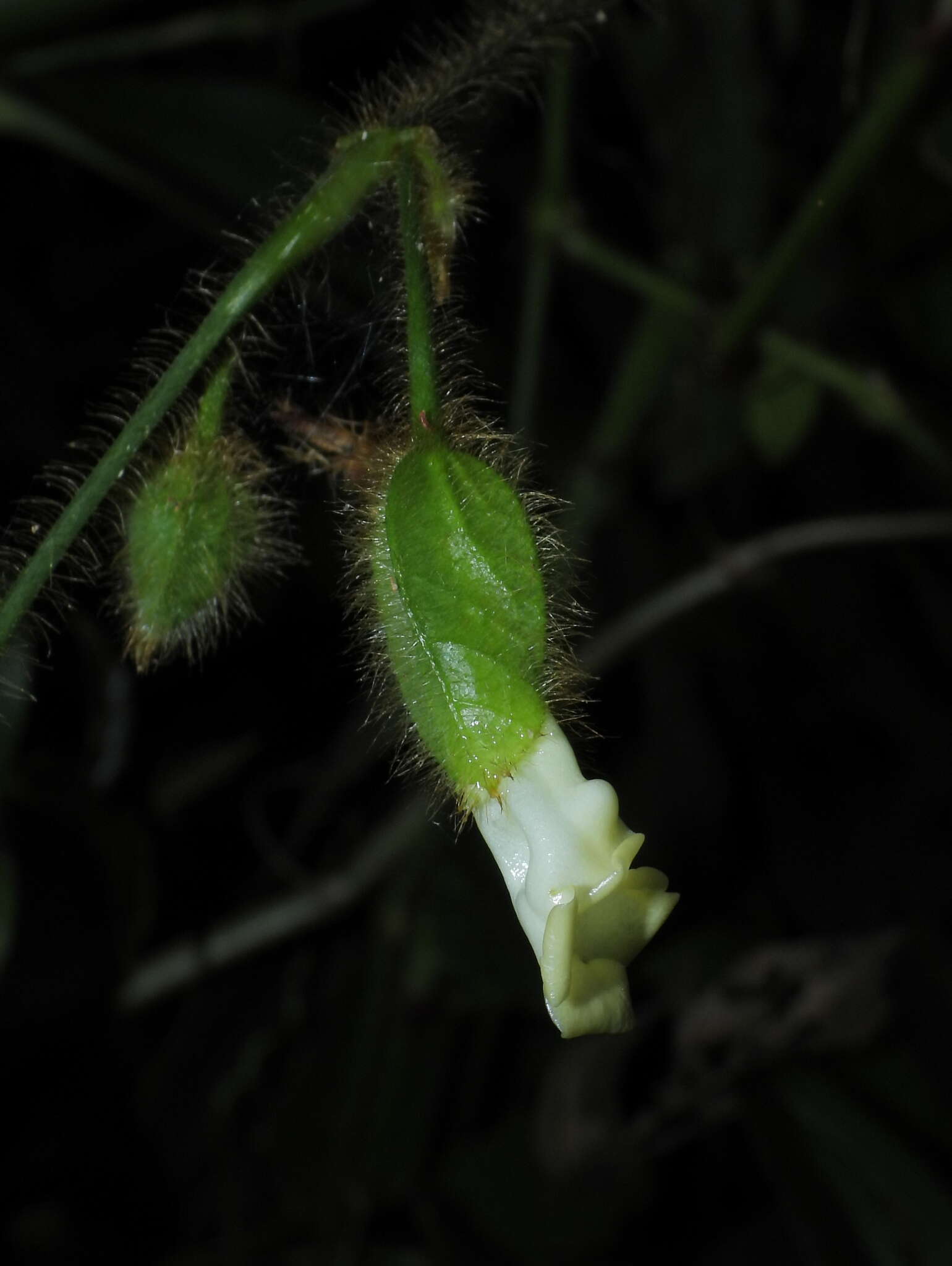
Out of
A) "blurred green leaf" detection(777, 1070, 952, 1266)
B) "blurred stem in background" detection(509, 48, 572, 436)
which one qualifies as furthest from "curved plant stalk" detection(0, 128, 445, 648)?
"blurred green leaf" detection(777, 1070, 952, 1266)

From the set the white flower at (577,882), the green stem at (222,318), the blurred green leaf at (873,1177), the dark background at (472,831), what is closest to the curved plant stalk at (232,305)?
the green stem at (222,318)

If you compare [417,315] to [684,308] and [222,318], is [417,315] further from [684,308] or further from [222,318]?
[684,308]

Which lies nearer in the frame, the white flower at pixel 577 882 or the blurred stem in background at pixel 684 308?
the white flower at pixel 577 882

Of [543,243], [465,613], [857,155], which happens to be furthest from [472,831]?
[465,613]

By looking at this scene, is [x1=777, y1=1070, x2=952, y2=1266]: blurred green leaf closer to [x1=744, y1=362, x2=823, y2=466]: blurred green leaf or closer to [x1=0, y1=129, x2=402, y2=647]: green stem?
[x1=744, y1=362, x2=823, y2=466]: blurred green leaf

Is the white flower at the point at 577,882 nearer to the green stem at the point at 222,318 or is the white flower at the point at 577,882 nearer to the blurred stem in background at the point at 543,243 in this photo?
the green stem at the point at 222,318

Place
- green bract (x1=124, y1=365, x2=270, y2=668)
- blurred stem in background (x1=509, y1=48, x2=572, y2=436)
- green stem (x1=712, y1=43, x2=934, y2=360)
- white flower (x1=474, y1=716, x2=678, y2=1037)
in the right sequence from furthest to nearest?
blurred stem in background (x1=509, y1=48, x2=572, y2=436) < green stem (x1=712, y1=43, x2=934, y2=360) < green bract (x1=124, y1=365, x2=270, y2=668) < white flower (x1=474, y1=716, x2=678, y2=1037)

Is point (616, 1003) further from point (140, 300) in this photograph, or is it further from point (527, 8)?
point (140, 300)
